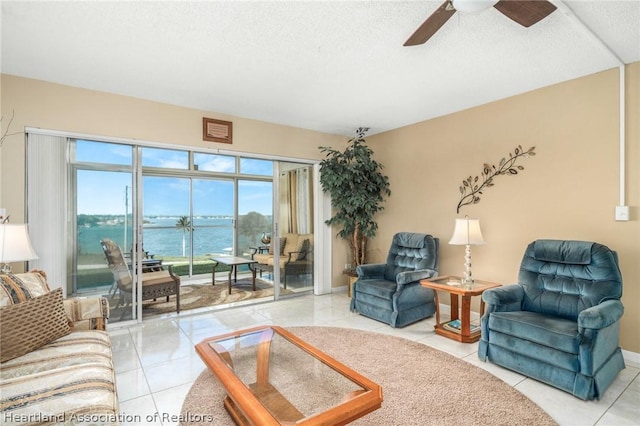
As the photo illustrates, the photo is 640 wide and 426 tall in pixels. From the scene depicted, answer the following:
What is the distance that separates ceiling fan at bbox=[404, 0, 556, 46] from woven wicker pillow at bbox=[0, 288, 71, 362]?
292 centimetres

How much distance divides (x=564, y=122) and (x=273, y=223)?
3.78 m

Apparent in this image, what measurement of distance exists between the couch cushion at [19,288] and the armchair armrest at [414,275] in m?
3.23

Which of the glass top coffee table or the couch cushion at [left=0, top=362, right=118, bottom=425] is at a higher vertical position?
the couch cushion at [left=0, top=362, right=118, bottom=425]

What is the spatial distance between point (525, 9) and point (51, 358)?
3.31m

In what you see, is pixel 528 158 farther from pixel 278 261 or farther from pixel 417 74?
pixel 278 261

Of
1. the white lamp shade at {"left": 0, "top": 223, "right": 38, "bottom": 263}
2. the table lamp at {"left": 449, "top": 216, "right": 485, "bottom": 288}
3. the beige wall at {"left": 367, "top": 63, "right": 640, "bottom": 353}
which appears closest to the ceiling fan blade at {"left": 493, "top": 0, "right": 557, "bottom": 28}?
the beige wall at {"left": 367, "top": 63, "right": 640, "bottom": 353}

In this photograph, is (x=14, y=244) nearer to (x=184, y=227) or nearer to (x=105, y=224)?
(x=105, y=224)

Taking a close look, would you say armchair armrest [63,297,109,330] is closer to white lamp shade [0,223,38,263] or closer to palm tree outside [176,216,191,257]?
white lamp shade [0,223,38,263]

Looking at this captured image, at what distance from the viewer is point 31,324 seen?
1.95m

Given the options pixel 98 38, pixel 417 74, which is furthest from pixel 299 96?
pixel 98 38

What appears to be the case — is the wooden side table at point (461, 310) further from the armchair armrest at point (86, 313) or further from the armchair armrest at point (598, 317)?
the armchair armrest at point (86, 313)

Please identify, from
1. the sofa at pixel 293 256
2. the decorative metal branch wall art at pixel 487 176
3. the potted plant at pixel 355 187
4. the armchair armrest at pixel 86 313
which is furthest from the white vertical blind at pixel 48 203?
the decorative metal branch wall art at pixel 487 176

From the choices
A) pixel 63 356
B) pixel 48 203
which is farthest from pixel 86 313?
pixel 48 203

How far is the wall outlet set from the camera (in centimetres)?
279
